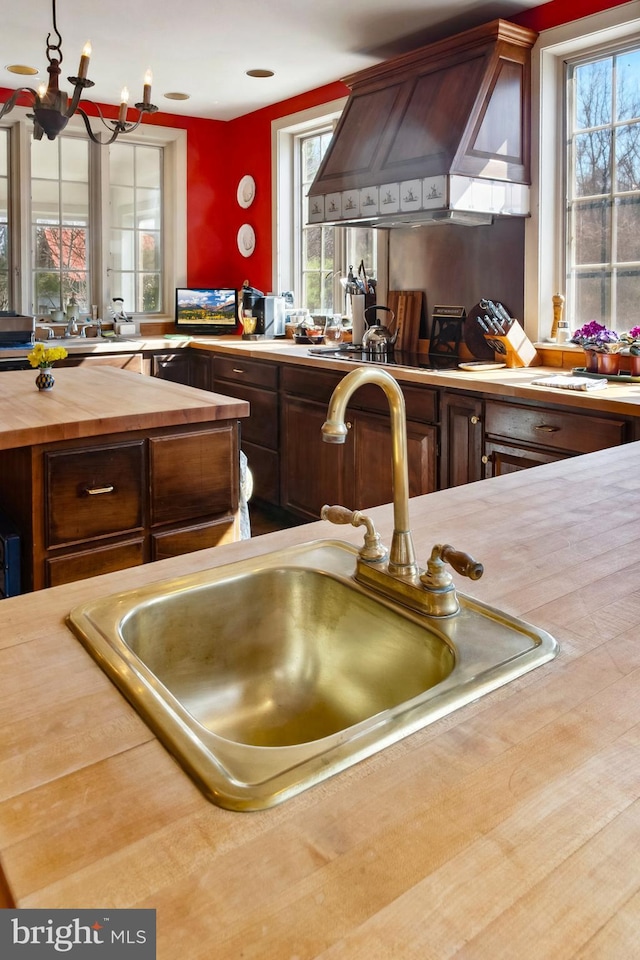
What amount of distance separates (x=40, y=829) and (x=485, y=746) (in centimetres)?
37

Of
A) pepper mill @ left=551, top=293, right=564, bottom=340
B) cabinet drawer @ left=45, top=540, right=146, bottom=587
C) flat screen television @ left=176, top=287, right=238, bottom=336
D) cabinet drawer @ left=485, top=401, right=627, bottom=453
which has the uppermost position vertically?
flat screen television @ left=176, top=287, right=238, bottom=336

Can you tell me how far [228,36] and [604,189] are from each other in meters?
2.09

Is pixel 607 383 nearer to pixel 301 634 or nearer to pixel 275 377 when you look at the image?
pixel 275 377

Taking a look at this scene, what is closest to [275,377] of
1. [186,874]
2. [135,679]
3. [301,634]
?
[301,634]

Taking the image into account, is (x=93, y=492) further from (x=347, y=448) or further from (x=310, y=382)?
(x=310, y=382)

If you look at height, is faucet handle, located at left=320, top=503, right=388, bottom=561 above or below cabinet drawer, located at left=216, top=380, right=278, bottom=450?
below

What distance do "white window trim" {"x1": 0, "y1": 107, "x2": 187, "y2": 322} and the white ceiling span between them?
401 millimetres

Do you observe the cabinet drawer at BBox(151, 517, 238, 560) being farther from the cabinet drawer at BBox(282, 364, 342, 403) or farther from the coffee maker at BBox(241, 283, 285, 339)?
the coffee maker at BBox(241, 283, 285, 339)

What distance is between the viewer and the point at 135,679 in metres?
0.81

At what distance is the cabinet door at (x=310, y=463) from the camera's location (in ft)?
13.0

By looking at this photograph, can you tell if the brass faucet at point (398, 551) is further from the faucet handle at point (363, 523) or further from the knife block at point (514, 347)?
the knife block at point (514, 347)

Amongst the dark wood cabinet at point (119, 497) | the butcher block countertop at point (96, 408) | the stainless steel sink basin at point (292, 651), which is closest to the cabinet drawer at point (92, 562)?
the dark wood cabinet at point (119, 497)

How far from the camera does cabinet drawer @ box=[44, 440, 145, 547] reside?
2246 millimetres

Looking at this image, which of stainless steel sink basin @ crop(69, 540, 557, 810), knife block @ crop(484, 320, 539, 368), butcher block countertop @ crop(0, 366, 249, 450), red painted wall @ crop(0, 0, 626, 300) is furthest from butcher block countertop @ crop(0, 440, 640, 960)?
red painted wall @ crop(0, 0, 626, 300)
